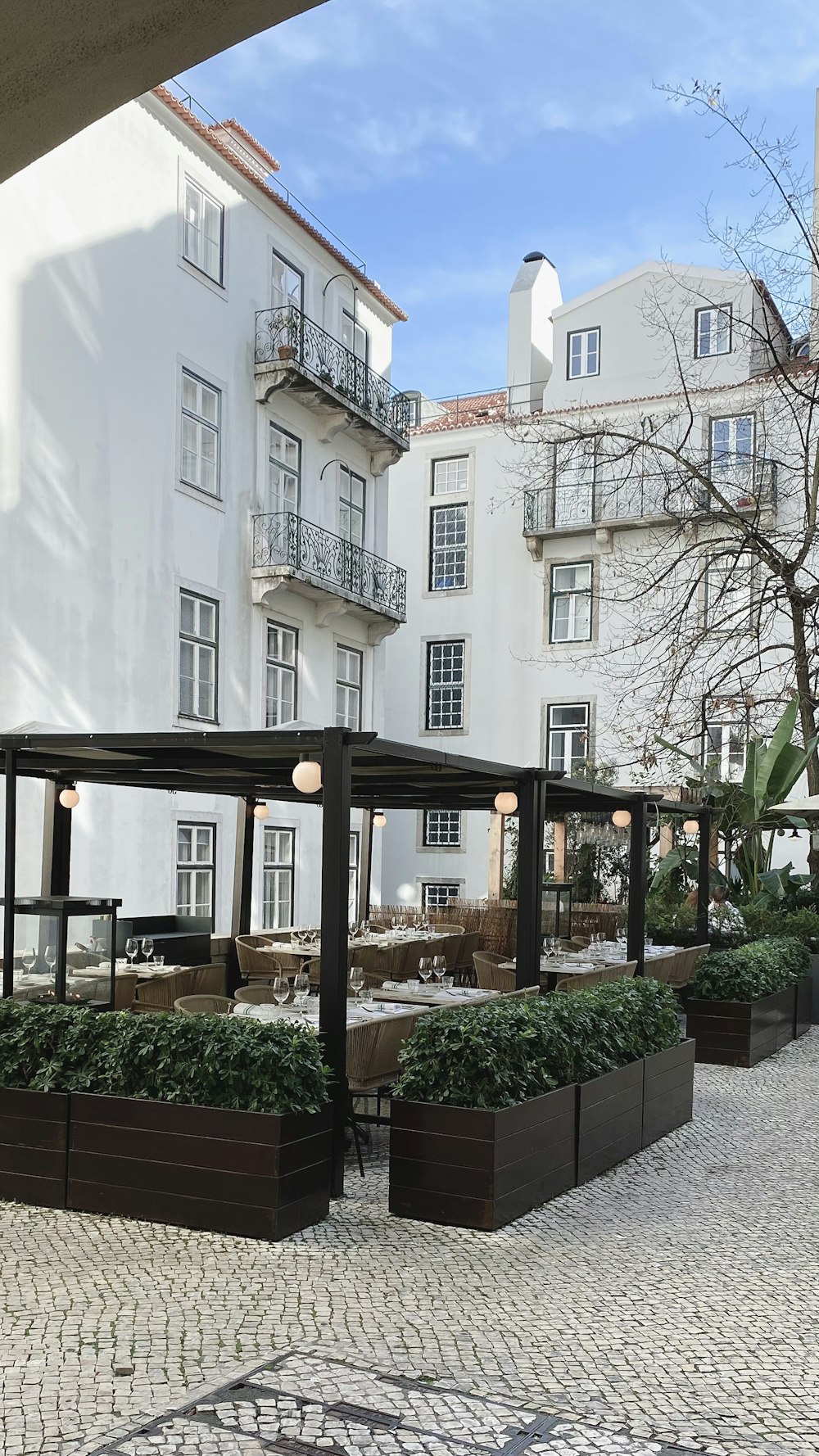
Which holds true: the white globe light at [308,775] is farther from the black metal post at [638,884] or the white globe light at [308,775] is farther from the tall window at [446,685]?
the tall window at [446,685]

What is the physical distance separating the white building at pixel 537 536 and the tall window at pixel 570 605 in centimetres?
4

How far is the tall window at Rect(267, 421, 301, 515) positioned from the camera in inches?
891

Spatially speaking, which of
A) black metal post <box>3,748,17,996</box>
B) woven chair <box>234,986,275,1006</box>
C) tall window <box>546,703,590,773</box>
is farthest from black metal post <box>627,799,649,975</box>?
tall window <box>546,703,590,773</box>

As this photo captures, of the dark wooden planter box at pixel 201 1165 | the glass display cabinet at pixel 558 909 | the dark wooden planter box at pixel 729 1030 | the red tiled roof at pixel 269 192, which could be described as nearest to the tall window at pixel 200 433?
the red tiled roof at pixel 269 192

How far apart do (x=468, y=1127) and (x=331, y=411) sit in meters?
18.6

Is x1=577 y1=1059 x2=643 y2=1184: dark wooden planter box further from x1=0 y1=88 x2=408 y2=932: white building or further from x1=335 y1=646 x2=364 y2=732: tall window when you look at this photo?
x1=335 y1=646 x2=364 y2=732: tall window

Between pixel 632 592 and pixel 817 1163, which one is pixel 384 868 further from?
pixel 817 1163

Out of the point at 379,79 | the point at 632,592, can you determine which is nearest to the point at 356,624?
the point at 632,592

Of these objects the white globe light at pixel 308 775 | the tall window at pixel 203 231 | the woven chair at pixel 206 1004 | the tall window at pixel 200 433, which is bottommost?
the woven chair at pixel 206 1004

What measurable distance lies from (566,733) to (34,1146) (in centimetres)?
2359

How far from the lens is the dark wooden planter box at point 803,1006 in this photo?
16250 millimetres

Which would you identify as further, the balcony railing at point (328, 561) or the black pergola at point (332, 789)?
the balcony railing at point (328, 561)

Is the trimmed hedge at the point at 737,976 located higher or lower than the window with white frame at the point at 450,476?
lower

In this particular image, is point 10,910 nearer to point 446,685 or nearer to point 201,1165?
point 201,1165
